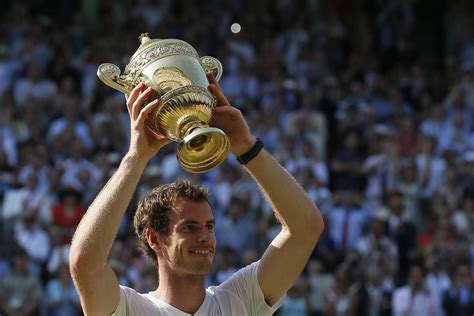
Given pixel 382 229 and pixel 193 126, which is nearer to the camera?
pixel 193 126

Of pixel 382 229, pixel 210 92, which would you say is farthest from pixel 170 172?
pixel 210 92

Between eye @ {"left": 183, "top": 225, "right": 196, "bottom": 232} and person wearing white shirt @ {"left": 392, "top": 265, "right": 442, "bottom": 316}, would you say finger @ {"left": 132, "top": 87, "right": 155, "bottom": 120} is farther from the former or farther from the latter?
person wearing white shirt @ {"left": 392, "top": 265, "right": 442, "bottom": 316}

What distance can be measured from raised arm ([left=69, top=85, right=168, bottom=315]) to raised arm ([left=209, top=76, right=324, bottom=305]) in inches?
17.3

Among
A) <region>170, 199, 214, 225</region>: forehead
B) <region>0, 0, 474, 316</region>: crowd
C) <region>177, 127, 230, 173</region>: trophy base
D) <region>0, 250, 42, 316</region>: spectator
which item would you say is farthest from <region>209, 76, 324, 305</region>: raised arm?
<region>0, 250, 42, 316</region>: spectator

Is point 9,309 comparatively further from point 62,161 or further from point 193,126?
point 193,126

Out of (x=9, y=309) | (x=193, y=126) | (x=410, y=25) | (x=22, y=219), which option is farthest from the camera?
(x=410, y=25)

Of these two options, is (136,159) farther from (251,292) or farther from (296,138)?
(296,138)

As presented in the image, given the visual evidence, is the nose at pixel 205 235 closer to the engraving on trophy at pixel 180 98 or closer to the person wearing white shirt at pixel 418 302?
the engraving on trophy at pixel 180 98

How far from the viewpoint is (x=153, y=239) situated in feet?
15.5

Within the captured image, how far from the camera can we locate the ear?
185 inches

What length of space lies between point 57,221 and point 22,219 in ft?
1.19

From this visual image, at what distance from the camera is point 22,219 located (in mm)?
11844

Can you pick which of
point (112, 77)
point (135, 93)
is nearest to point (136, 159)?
point (135, 93)

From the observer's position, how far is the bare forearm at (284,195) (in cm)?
462
